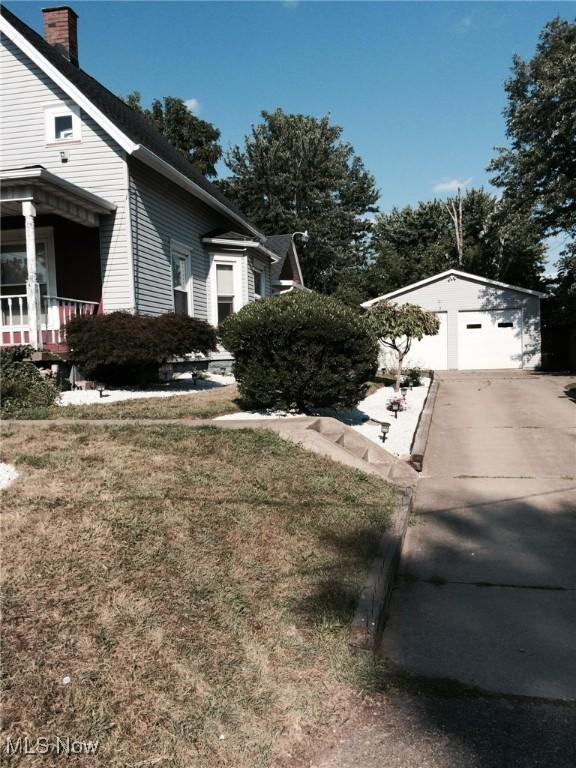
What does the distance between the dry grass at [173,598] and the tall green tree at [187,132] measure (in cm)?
3777

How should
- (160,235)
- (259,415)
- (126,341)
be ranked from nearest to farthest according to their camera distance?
(259,415)
(126,341)
(160,235)

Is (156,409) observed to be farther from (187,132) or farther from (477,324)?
(187,132)

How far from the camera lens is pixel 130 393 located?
34.3 feet

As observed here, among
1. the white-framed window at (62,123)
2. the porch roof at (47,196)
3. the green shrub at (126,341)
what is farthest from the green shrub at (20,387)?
the white-framed window at (62,123)

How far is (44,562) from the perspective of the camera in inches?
132

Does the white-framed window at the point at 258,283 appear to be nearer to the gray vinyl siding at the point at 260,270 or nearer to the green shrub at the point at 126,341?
the gray vinyl siding at the point at 260,270

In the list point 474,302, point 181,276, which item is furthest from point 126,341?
point 474,302

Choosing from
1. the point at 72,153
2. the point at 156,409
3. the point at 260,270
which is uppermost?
the point at 72,153

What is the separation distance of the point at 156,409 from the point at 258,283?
11.1 metres

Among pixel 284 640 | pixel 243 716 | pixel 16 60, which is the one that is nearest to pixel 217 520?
pixel 284 640

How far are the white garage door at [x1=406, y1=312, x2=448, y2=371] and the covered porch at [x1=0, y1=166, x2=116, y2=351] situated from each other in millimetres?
15793

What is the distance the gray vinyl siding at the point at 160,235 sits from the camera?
1300 cm

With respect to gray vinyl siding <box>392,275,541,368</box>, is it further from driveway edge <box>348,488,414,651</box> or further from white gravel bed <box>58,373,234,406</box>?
driveway edge <box>348,488,414,651</box>

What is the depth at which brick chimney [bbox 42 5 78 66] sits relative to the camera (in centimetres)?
1611
